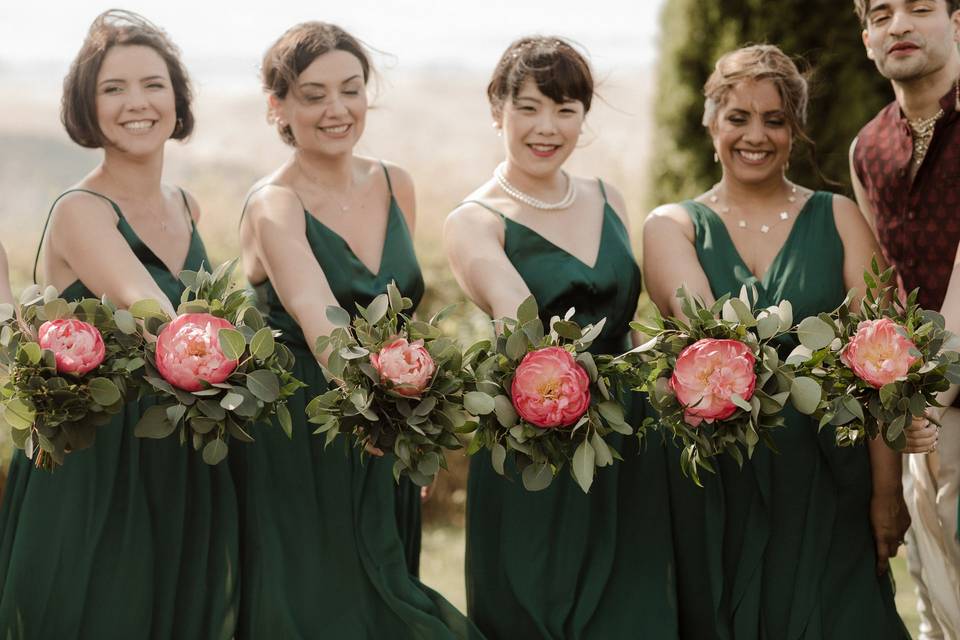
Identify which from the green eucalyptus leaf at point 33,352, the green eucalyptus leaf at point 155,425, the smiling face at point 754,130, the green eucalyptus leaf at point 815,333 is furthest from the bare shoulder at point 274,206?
the green eucalyptus leaf at point 815,333

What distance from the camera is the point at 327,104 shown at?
425 centimetres

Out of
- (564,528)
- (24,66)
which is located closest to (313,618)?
(564,528)

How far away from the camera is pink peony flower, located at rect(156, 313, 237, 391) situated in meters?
3.45

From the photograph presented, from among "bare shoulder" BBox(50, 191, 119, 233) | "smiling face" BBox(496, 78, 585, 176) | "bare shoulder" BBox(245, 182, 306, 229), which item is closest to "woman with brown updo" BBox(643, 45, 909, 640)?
"smiling face" BBox(496, 78, 585, 176)

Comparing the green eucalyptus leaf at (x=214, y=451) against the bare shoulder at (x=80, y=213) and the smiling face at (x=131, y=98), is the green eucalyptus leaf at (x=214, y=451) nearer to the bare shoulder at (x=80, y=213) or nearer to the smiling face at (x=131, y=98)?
the bare shoulder at (x=80, y=213)

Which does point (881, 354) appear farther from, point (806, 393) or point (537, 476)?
point (537, 476)

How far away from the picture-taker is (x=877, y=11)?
14.2ft

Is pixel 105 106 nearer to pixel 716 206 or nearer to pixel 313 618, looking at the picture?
pixel 313 618

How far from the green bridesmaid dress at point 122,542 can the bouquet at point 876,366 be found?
6.68 ft

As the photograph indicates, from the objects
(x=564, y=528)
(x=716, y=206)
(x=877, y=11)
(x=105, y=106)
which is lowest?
(x=564, y=528)

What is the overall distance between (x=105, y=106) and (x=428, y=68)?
21934 millimetres

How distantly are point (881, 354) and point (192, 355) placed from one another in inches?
81.5

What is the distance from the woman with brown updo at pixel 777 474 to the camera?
4105 millimetres

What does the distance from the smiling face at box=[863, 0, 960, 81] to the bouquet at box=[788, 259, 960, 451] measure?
1064 mm
